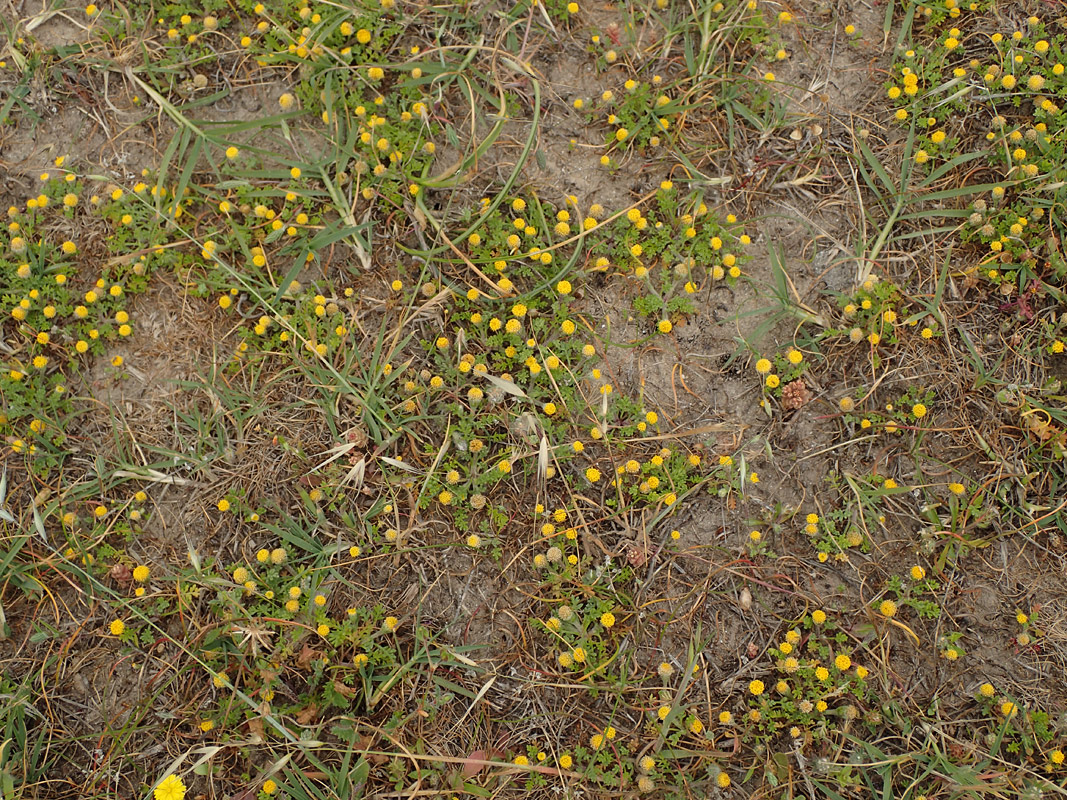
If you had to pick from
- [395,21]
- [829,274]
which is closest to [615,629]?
[829,274]

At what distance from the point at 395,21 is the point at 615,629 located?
122 inches

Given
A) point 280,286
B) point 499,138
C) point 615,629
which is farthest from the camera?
point 499,138

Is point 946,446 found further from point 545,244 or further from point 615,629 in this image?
point 545,244

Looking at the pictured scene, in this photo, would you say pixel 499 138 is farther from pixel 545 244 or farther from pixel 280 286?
pixel 280 286

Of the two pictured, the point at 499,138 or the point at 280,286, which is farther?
the point at 499,138

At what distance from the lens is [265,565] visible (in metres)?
3.00

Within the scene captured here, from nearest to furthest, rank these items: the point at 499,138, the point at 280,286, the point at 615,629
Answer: the point at 615,629 < the point at 280,286 < the point at 499,138

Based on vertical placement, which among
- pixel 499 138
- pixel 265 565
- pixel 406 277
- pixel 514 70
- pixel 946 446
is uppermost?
pixel 514 70

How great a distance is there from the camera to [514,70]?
3.42 m

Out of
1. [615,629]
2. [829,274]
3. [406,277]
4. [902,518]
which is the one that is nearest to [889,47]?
[829,274]

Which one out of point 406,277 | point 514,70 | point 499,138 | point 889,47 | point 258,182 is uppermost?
point 889,47

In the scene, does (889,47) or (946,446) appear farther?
(889,47)

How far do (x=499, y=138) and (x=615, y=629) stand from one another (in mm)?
2384

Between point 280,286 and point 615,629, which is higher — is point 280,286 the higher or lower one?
the higher one
